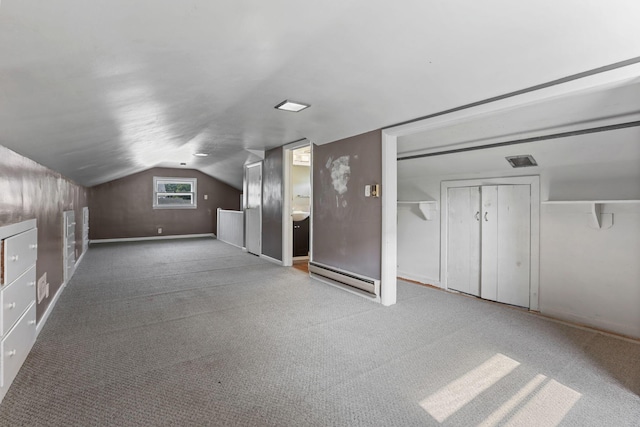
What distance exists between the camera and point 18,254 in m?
1.97

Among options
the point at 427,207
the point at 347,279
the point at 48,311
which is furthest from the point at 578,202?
the point at 48,311

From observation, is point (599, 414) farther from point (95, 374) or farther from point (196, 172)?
point (196, 172)

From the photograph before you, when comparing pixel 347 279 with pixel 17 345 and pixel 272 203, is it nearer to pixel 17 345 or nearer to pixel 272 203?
pixel 272 203

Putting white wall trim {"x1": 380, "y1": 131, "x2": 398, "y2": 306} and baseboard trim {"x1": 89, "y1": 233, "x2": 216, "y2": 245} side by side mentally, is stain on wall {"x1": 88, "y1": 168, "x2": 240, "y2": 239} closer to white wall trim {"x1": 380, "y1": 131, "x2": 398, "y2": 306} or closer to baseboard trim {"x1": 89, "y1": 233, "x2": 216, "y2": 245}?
baseboard trim {"x1": 89, "y1": 233, "x2": 216, "y2": 245}

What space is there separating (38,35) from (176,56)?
1.90ft

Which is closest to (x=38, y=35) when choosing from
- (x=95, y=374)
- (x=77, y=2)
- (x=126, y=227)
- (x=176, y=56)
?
(x=77, y=2)

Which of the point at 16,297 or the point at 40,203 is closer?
the point at 16,297

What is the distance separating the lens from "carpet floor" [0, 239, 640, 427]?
5.20ft

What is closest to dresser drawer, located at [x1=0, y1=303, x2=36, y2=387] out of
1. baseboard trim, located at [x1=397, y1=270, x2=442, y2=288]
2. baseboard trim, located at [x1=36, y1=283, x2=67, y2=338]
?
baseboard trim, located at [x1=36, y1=283, x2=67, y2=338]

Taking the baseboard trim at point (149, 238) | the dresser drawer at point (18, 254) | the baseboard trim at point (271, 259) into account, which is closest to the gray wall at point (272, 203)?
the baseboard trim at point (271, 259)

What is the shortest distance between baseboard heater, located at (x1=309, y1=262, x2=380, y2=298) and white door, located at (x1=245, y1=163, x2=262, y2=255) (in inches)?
82.7

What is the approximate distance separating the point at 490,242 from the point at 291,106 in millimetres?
2914

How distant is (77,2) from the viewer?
3.08ft

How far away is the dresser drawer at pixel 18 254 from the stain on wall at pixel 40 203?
0.12 m
